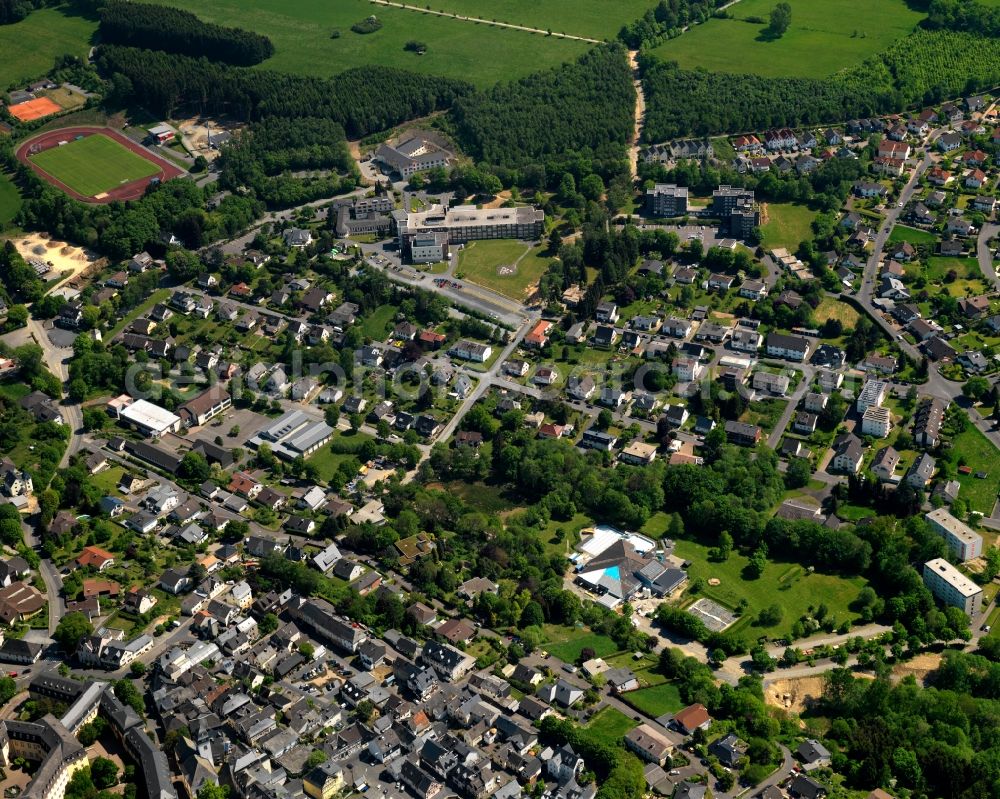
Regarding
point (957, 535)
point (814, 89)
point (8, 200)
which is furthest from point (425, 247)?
point (957, 535)

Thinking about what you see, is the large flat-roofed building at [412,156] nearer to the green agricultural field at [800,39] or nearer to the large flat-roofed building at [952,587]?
the green agricultural field at [800,39]

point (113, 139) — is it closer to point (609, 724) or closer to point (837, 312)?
point (837, 312)

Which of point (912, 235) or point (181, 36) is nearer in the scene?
point (912, 235)

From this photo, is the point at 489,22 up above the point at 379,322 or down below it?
above

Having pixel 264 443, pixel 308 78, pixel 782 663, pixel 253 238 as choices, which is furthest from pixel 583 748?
pixel 308 78

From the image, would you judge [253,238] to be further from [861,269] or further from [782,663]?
[782,663]

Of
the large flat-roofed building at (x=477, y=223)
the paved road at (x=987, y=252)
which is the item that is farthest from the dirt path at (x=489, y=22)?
the paved road at (x=987, y=252)

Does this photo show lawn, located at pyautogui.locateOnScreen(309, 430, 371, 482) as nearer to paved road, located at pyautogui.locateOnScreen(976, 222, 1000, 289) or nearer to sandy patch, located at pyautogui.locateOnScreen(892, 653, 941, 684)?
sandy patch, located at pyautogui.locateOnScreen(892, 653, 941, 684)
